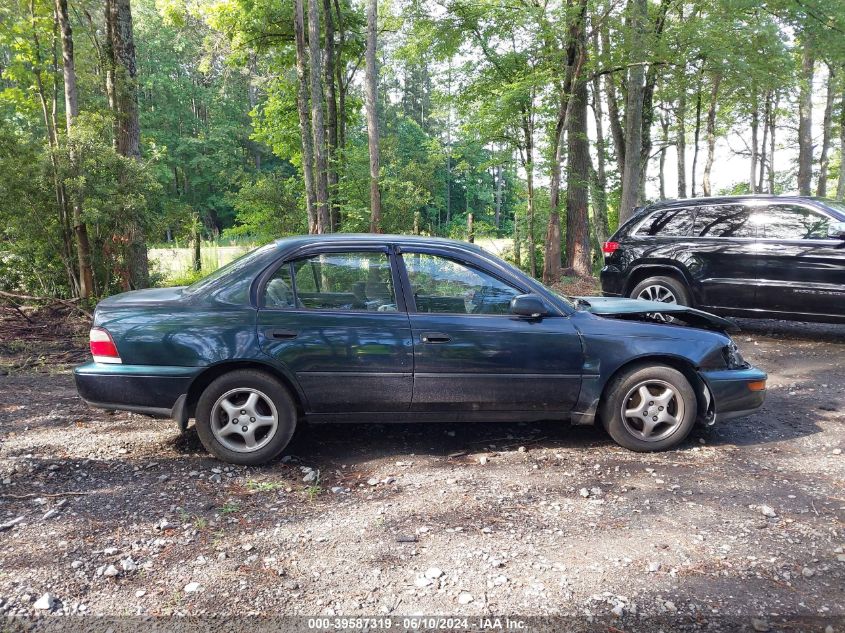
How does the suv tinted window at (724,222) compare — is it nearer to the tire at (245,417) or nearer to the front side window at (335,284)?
the front side window at (335,284)

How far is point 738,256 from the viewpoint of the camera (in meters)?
7.67

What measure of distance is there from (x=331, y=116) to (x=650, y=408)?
57.3 feet

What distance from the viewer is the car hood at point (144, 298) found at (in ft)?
13.1

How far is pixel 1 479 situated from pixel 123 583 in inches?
68.0

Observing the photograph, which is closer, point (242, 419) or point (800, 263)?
point (242, 419)

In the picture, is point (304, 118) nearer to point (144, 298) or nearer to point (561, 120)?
point (561, 120)

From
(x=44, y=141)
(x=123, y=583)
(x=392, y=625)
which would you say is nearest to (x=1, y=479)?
(x=123, y=583)

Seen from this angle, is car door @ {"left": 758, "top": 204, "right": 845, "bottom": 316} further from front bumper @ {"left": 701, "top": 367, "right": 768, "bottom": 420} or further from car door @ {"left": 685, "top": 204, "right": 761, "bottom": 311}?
front bumper @ {"left": 701, "top": 367, "right": 768, "bottom": 420}

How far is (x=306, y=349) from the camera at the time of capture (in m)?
3.91

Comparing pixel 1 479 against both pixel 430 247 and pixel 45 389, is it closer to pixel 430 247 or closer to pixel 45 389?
pixel 45 389

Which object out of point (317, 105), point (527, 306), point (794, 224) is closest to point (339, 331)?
point (527, 306)

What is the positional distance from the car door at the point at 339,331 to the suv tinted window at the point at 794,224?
19.7 feet

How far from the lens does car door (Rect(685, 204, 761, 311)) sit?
7625mm

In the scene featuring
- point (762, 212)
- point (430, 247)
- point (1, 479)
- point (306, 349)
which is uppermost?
point (762, 212)
